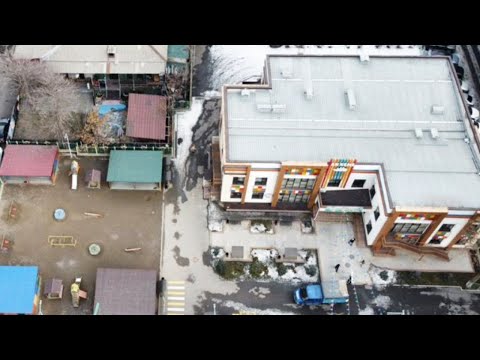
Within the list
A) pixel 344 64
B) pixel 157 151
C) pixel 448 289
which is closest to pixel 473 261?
Result: pixel 448 289

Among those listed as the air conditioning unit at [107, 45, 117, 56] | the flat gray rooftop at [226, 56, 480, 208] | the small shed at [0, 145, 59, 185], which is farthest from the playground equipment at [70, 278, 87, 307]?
the air conditioning unit at [107, 45, 117, 56]

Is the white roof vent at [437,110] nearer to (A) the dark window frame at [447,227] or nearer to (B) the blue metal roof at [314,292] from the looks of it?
(A) the dark window frame at [447,227]

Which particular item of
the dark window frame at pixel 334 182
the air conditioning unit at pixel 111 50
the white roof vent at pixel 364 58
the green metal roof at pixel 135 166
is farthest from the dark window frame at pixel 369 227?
the air conditioning unit at pixel 111 50

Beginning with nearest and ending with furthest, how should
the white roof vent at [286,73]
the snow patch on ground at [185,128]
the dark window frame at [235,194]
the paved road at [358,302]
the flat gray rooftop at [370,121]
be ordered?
the paved road at [358,302], the flat gray rooftop at [370,121], the dark window frame at [235,194], the white roof vent at [286,73], the snow patch on ground at [185,128]

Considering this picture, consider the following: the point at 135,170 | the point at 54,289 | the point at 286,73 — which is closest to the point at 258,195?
the point at 286,73

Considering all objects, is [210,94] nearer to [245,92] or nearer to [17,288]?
[245,92]

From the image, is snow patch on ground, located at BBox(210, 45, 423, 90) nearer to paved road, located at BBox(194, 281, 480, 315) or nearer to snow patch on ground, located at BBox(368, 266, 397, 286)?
paved road, located at BBox(194, 281, 480, 315)

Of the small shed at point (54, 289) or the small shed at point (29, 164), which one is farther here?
the small shed at point (29, 164)

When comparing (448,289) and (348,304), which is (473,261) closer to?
(448,289)
